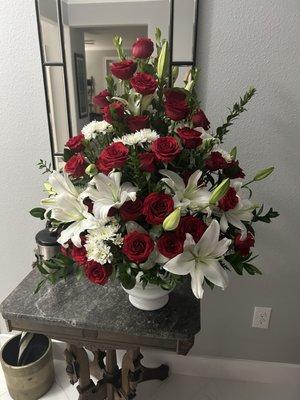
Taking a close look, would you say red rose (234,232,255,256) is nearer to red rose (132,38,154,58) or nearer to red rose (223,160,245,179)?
red rose (223,160,245,179)

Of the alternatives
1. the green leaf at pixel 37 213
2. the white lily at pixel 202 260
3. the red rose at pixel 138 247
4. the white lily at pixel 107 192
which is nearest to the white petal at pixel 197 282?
the white lily at pixel 202 260

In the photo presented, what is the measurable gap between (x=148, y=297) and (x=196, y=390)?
931mm

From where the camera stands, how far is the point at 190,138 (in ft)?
2.42

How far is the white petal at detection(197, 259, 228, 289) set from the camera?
0.71 metres

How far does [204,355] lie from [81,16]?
61.8 inches

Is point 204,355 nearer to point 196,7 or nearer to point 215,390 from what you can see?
point 215,390

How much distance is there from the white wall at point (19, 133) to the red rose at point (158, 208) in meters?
Answer: 0.77

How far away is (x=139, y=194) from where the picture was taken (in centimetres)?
75

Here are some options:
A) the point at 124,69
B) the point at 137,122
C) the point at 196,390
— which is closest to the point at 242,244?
the point at 137,122

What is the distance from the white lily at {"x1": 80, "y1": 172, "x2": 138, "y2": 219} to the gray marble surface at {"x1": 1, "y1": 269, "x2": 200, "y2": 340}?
0.38m

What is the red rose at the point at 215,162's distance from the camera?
78 centimetres

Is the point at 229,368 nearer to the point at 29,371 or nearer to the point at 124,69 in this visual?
the point at 29,371

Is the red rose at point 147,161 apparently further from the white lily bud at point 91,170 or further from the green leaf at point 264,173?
the green leaf at point 264,173

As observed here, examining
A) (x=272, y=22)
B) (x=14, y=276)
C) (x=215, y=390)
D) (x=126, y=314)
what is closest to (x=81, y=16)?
(x=272, y=22)
